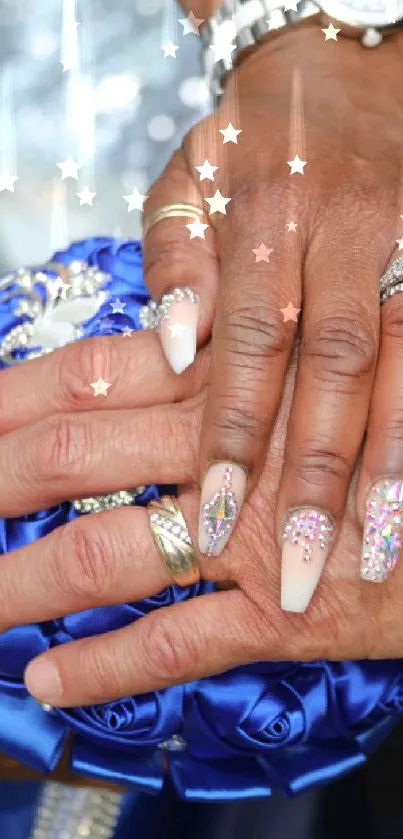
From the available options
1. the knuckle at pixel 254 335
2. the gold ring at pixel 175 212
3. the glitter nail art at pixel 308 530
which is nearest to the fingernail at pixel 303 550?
the glitter nail art at pixel 308 530

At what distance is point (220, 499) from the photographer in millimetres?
524

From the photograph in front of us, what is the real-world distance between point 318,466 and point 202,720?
0.68ft

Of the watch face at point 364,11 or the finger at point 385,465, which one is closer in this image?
the finger at point 385,465

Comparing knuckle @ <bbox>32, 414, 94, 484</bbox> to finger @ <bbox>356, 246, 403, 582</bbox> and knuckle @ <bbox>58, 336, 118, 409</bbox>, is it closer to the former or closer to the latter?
knuckle @ <bbox>58, 336, 118, 409</bbox>

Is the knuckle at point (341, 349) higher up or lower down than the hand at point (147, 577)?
higher up

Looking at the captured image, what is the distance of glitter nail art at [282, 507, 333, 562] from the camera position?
0.51 metres

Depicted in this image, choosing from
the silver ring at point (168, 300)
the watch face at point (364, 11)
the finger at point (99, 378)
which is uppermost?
the watch face at point (364, 11)

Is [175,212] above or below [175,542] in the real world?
above

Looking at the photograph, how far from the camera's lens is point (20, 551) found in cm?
60

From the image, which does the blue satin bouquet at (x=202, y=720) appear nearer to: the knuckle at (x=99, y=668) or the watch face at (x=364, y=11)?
the knuckle at (x=99, y=668)

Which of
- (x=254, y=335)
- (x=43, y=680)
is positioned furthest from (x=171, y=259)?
(x=43, y=680)

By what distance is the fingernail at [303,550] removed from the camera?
51cm

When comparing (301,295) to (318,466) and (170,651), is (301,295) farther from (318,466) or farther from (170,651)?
(170,651)

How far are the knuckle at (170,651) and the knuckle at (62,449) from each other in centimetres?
13
